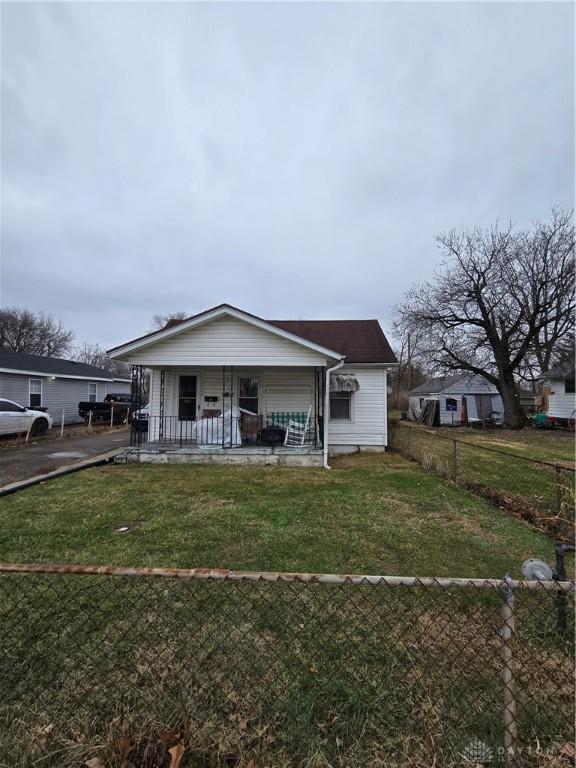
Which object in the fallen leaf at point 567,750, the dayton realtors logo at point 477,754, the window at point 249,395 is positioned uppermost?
the window at point 249,395

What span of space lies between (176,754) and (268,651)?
39.2 inches

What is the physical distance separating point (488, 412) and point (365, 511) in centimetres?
2536

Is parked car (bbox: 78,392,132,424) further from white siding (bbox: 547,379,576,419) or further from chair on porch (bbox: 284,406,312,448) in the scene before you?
white siding (bbox: 547,379,576,419)

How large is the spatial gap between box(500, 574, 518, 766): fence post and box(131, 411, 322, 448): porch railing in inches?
347

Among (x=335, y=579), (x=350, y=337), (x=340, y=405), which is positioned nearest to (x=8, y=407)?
(x=340, y=405)

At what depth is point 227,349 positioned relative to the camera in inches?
388

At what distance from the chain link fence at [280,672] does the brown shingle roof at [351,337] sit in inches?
374

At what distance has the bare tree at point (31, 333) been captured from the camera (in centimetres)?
3924

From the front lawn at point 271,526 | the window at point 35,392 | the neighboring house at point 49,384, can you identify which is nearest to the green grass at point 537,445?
the front lawn at point 271,526

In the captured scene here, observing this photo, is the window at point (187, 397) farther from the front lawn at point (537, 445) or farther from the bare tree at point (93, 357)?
the bare tree at point (93, 357)

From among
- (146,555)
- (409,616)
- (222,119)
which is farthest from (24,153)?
(409,616)

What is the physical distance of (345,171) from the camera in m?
14.7

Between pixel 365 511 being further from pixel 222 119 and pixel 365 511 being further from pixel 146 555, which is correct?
pixel 222 119

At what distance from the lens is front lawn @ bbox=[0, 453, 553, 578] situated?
3842 millimetres
